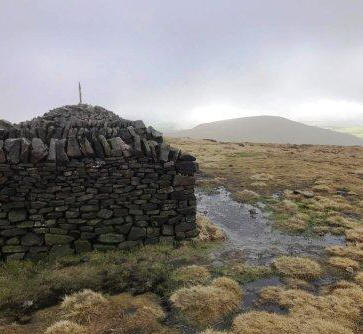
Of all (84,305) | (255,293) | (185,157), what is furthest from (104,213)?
(255,293)

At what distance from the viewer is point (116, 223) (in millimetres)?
14711

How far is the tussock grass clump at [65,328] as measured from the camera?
30.7 feet

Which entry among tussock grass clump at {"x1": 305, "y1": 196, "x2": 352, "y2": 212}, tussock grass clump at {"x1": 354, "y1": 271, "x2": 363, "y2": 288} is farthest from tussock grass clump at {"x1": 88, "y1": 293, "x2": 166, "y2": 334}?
tussock grass clump at {"x1": 305, "y1": 196, "x2": 352, "y2": 212}

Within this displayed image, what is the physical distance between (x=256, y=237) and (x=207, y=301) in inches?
278

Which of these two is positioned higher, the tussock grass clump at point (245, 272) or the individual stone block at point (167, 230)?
the individual stone block at point (167, 230)

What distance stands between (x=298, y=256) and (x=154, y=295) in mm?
6758

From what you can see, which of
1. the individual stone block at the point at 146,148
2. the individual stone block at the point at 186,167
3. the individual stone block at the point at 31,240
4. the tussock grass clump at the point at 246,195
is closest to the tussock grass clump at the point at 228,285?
the individual stone block at the point at 186,167

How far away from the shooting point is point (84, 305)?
34.9 ft

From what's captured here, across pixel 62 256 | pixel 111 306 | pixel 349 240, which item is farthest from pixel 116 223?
pixel 349 240

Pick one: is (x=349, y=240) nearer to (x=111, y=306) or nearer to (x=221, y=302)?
(x=221, y=302)

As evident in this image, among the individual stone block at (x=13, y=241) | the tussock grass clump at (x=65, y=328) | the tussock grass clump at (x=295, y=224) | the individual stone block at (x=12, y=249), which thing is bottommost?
the tussock grass clump at (x=65, y=328)

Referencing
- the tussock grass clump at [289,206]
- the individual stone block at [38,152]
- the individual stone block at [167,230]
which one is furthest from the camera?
the tussock grass clump at [289,206]

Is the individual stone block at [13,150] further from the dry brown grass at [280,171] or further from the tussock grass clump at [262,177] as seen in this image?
the tussock grass clump at [262,177]

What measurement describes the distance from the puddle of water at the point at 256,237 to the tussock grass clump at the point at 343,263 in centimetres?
87
